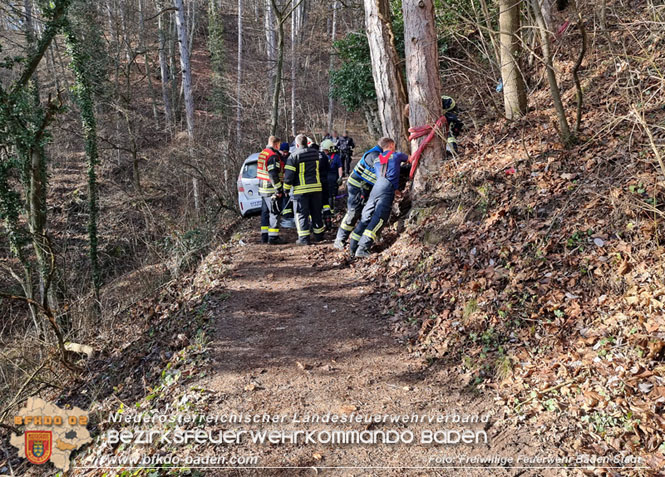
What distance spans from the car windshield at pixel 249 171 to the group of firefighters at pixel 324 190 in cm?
210

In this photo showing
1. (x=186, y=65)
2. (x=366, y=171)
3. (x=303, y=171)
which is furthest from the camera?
(x=186, y=65)

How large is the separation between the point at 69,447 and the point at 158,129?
2502cm

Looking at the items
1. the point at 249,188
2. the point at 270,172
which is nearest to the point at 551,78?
the point at 270,172

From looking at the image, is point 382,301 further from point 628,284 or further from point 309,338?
point 628,284

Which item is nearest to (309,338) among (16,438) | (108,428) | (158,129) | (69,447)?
(108,428)

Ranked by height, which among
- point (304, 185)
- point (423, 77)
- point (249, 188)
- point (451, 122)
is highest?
point (423, 77)

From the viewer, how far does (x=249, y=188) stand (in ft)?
38.5

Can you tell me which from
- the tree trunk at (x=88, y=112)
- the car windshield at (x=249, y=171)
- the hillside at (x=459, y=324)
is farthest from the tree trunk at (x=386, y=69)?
the tree trunk at (x=88, y=112)

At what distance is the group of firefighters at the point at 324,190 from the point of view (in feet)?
24.5

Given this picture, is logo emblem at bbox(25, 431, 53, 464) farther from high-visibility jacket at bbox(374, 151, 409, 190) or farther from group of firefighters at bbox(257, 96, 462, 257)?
high-visibility jacket at bbox(374, 151, 409, 190)

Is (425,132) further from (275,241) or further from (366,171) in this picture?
(275,241)

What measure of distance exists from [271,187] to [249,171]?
3.08m

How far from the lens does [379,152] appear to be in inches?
307

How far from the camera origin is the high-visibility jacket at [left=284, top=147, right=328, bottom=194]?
27.6ft
